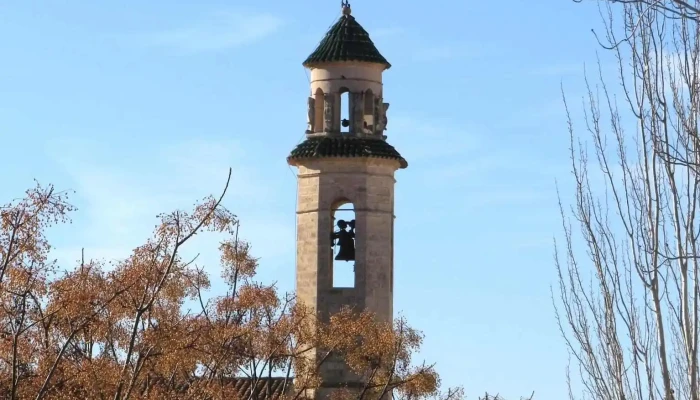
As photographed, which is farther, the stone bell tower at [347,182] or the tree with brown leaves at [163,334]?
the stone bell tower at [347,182]

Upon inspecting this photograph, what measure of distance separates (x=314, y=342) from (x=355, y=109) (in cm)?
561

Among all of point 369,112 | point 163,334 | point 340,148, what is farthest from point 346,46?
point 163,334

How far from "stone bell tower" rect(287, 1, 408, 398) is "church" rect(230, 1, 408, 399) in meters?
0.02

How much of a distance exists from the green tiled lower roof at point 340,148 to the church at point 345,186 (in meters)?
0.02

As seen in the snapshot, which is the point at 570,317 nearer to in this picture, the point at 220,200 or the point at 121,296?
the point at 220,200

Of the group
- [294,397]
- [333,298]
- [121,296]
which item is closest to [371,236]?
[333,298]

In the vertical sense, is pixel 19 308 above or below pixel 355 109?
below

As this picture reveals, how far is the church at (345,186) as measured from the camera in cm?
4072

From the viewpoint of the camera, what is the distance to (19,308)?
2670 cm

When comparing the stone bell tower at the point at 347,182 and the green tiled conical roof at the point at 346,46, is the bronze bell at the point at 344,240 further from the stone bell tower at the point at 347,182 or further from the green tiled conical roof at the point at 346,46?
the green tiled conical roof at the point at 346,46

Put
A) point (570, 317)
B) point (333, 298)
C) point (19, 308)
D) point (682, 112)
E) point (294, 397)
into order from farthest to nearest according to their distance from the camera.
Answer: point (333, 298)
point (294, 397)
point (19, 308)
point (570, 317)
point (682, 112)

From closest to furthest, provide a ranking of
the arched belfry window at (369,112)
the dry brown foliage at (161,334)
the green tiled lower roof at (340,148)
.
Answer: the dry brown foliage at (161,334)
the green tiled lower roof at (340,148)
the arched belfry window at (369,112)

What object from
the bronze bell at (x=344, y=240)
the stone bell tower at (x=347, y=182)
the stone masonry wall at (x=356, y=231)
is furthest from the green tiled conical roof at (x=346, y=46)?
the bronze bell at (x=344, y=240)

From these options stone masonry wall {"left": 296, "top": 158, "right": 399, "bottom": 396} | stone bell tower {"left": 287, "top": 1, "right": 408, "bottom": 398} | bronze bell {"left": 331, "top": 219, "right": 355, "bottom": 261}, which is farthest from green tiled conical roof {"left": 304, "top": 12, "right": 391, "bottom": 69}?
bronze bell {"left": 331, "top": 219, "right": 355, "bottom": 261}
